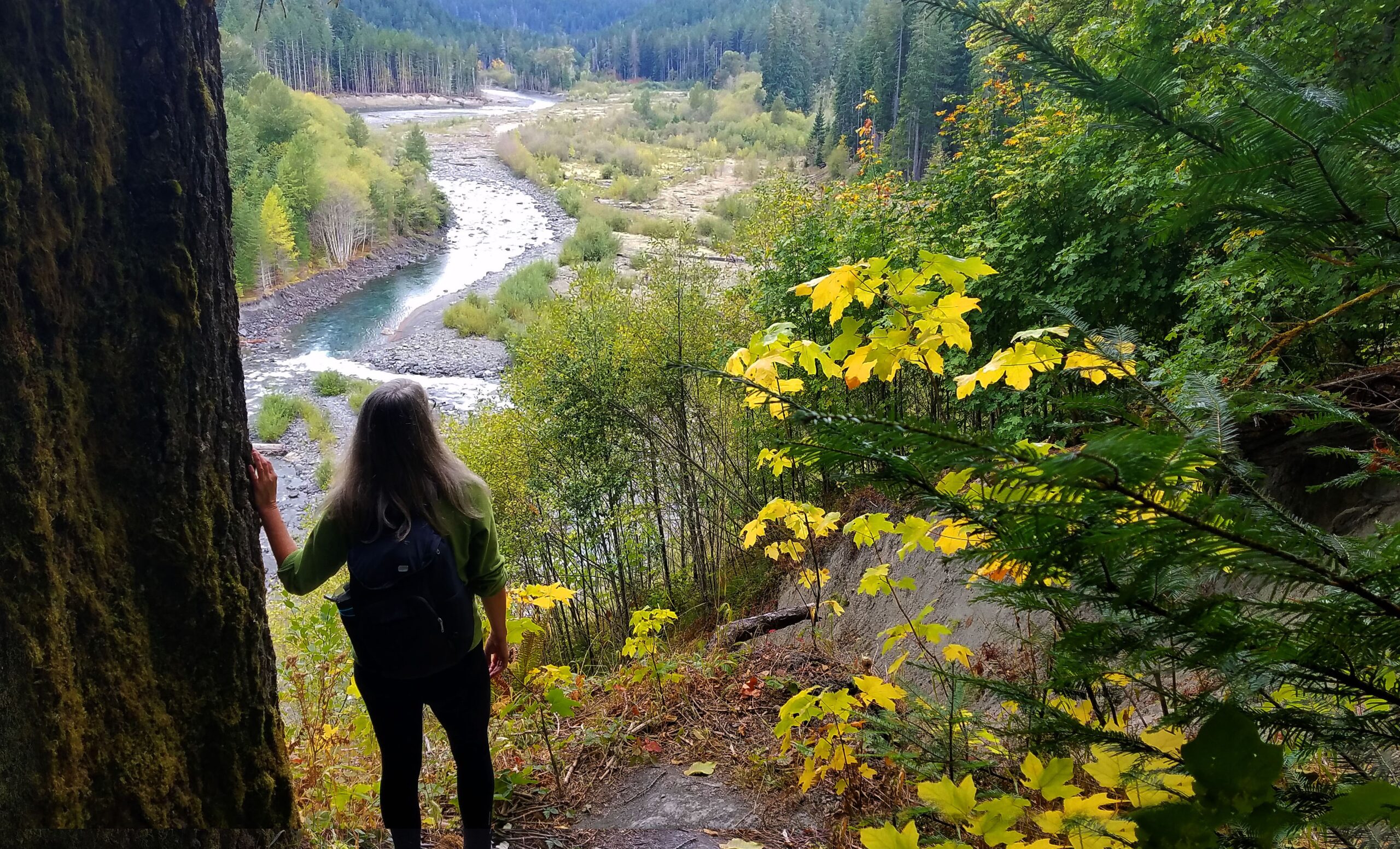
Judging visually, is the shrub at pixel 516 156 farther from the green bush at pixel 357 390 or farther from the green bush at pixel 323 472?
the green bush at pixel 323 472

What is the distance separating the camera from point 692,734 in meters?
2.93

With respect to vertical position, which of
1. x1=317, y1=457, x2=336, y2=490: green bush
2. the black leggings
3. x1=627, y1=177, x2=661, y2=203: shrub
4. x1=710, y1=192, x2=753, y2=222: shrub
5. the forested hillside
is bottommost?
x1=317, y1=457, x2=336, y2=490: green bush

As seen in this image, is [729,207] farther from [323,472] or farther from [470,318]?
[323,472]

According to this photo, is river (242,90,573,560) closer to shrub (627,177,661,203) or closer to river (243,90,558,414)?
river (243,90,558,414)

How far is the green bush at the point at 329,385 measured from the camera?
58.6ft

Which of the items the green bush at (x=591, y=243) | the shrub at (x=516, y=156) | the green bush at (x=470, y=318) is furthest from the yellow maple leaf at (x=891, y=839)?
the shrub at (x=516, y=156)

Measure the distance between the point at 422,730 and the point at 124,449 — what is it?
38.5 inches

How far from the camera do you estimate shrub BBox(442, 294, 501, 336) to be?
2144cm

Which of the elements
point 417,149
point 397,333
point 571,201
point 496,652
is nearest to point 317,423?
point 397,333

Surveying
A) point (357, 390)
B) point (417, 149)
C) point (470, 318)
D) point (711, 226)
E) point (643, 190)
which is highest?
point (417, 149)

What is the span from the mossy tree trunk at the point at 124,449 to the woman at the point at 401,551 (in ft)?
0.55

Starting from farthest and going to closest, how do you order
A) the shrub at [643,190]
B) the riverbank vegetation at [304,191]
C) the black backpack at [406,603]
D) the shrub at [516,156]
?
the shrub at [516,156] → the shrub at [643,190] → the riverbank vegetation at [304,191] → the black backpack at [406,603]

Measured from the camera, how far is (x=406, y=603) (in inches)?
69.2

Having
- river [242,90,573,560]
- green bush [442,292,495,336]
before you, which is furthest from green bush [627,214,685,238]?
green bush [442,292,495,336]
